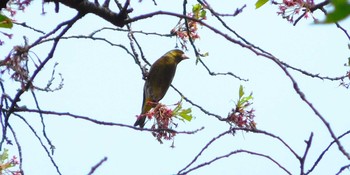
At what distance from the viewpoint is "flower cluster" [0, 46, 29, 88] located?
204 cm

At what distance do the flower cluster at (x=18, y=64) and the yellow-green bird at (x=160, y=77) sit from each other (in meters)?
2.23

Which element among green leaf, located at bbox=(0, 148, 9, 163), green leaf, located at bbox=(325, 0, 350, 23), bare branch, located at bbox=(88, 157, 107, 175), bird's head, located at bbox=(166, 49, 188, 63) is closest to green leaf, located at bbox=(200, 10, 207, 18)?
green leaf, located at bbox=(0, 148, 9, 163)

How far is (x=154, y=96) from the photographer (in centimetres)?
488

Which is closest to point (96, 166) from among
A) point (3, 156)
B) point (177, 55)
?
point (3, 156)

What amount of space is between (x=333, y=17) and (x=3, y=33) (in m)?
2.66

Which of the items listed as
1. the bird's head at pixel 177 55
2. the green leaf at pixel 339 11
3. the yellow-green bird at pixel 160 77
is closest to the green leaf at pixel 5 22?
the yellow-green bird at pixel 160 77

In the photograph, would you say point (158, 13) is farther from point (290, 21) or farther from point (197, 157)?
point (290, 21)

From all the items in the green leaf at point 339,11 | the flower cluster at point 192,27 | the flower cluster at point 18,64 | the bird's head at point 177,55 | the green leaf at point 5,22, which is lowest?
the green leaf at point 339,11

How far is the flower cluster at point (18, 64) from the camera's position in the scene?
6.70ft

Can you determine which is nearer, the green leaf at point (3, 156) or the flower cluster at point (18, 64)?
the flower cluster at point (18, 64)

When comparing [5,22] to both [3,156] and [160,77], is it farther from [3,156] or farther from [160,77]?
[160,77]

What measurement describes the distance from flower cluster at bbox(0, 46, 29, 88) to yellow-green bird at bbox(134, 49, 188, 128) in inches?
87.8

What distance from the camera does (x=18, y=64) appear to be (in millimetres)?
2098

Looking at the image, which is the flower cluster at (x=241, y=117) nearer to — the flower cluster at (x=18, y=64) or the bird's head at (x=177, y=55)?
the flower cluster at (x=18, y=64)
